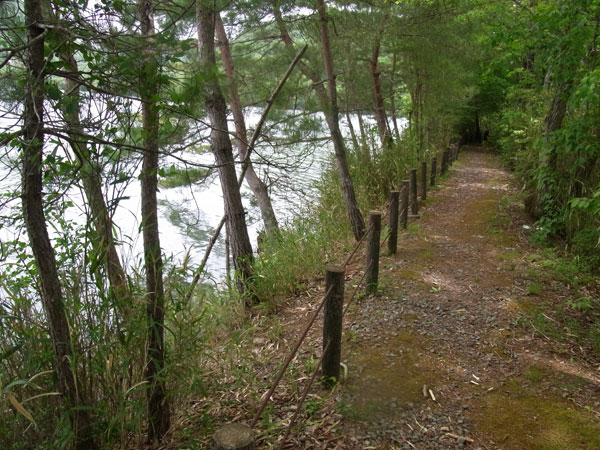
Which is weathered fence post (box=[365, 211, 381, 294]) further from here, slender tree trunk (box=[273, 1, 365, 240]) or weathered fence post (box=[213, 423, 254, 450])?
weathered fence post (box=[213, 423, 254, 450])

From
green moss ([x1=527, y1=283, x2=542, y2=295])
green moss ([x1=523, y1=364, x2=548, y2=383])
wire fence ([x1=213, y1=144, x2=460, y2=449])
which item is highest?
wire fence ([x1=213, y1=144, x2=460, y2=449])

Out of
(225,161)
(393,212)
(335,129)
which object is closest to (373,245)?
(393,212)

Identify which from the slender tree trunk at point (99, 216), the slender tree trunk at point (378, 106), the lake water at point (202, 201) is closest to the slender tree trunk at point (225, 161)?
the lake water at point (202, 201)

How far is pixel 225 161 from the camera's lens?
15.7 ft

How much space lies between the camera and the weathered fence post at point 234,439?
4.83 ft

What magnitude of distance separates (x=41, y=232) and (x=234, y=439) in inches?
44.9

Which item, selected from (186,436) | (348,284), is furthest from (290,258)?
(186,436)

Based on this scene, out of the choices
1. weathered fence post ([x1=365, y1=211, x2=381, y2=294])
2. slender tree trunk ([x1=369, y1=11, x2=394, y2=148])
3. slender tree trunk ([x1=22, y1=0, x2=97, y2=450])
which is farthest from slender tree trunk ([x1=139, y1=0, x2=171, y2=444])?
slender tree trunk ([x1=369, y1=11, x2=394, y2=148])

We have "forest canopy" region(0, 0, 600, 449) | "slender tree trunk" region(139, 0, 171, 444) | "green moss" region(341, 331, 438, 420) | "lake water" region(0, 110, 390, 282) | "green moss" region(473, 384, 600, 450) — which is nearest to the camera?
"forest canopy" region(0, 0, 600, 449)

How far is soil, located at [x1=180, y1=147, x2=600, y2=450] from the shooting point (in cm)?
254

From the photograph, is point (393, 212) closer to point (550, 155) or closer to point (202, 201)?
point (550, 155)

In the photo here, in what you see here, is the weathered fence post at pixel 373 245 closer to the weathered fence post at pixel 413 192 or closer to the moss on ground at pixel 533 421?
the moss on ground at pixel 533 421

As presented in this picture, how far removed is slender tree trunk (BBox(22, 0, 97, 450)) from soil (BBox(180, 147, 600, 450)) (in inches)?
40.7

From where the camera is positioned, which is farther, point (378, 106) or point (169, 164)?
point (378, 106)
